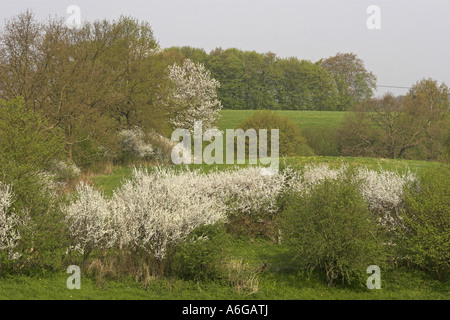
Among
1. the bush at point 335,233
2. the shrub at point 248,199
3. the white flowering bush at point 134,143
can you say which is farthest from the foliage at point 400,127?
the bush at point 335,233

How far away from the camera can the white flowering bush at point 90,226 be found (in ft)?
38.2

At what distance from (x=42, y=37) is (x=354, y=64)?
59.3 metres

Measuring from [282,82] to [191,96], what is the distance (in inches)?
1079

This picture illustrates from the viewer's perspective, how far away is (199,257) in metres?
11.0

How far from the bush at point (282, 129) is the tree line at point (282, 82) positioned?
2423 centimetres

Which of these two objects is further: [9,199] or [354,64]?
[354,64]

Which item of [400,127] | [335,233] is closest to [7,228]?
[335,233]

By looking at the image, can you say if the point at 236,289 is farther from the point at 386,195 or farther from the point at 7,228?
the point at 386,195

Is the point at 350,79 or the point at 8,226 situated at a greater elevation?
the point at 350,79

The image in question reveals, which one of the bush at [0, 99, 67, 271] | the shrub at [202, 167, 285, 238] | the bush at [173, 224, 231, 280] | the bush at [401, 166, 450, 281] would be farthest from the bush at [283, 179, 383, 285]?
the bush at [0, 99, 67, 271]
